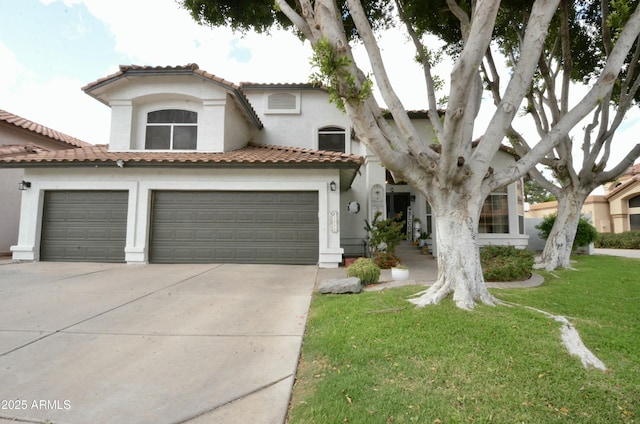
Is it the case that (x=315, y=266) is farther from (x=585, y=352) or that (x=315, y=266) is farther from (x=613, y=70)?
(x=613, y=70)

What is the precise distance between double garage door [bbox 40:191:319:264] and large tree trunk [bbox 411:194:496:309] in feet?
17.7

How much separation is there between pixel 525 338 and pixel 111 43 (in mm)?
13384

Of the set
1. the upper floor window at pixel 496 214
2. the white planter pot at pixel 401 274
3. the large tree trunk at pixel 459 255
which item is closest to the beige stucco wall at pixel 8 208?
the white planter pot at pixel 401 274

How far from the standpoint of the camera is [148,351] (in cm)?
353

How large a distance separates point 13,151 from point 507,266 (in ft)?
55.7

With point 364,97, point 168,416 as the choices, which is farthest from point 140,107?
point 168,416

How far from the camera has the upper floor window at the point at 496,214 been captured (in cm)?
1247

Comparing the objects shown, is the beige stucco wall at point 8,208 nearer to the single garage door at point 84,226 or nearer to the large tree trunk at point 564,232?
the single garage door at point 84,226

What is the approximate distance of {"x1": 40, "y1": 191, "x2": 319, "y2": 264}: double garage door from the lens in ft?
33.2

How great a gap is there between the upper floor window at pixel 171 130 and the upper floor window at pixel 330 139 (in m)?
5.52

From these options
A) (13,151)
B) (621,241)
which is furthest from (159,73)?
(621,241)

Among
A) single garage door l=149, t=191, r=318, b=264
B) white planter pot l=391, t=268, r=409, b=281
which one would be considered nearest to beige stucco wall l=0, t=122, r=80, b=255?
single garage door l=149, t=191, r=318, b=264

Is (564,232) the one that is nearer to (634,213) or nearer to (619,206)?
(634,213)

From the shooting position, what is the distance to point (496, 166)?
41.8 ft
